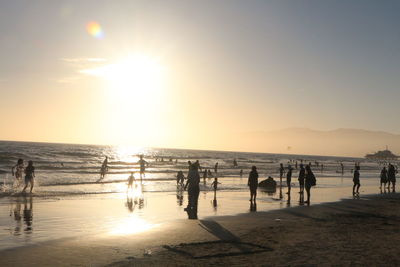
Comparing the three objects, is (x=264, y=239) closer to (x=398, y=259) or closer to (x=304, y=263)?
(x=304, y=263)

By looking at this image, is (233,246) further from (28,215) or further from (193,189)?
(28,215)

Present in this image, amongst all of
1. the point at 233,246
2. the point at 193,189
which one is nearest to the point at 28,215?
the point at 193,189

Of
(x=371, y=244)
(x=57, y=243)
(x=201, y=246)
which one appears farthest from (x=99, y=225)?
(x=371, y=244)

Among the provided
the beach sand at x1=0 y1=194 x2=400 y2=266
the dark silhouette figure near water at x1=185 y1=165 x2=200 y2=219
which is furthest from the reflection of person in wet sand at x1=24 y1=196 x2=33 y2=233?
the dark silhouette figure near water at x1=185 y1=165 x2=200 y2=219

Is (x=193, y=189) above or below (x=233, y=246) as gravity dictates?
above

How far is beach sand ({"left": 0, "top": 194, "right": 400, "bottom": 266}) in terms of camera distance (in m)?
8.44

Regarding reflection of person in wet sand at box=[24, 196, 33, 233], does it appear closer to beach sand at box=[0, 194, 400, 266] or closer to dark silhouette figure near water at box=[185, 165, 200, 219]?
beach sand at box=[0, 194, 400, 266]

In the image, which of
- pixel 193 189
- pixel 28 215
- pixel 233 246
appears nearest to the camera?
pixel 233 246

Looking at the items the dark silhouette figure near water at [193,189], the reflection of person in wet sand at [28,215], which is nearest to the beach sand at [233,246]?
the dark silhouette figure near water at [193,189]

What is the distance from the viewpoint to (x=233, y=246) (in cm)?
982

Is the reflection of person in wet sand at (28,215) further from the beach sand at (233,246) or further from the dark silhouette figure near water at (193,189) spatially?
the dark silhouette figure near water at (193,189)

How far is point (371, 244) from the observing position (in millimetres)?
10211

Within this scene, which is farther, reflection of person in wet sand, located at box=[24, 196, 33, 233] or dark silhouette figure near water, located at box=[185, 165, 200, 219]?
dark silhouette figure near water, located at box=[185, 165, 200, 219]

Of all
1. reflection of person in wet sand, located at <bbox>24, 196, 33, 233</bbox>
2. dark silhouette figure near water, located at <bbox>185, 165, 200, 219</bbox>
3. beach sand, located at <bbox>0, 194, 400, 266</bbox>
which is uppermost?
dark silhouette figure near water, located at <bbox>185, 165, 200, 219</bbox>
